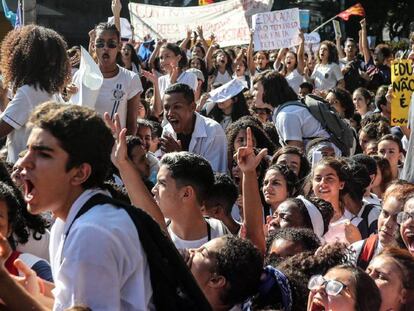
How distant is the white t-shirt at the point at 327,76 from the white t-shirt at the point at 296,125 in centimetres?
530

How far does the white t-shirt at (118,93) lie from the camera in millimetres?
6980

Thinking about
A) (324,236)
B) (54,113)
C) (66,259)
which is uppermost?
(54,113)

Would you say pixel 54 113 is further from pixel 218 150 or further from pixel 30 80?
pixel 218 150

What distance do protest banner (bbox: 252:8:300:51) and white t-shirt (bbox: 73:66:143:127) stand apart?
7457 millimetres

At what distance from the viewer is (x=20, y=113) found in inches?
226

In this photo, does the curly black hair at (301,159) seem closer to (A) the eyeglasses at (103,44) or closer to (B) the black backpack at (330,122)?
(B) the black backpack at (330,122)

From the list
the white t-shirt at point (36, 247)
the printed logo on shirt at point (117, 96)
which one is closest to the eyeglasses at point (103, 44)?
the printed logo on shirt at point (117, 96)

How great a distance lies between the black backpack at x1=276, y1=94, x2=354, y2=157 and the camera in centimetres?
798

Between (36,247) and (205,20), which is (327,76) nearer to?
(205,20)

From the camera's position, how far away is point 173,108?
702 cm

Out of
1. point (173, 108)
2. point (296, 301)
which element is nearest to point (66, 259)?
point (296, 301)

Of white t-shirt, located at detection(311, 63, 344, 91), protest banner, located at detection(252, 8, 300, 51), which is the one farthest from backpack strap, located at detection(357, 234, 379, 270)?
protest banner, located at detection(252, 8, 300, 51)

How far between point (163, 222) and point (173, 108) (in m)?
2.87

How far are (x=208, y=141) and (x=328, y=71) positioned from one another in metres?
6.73
